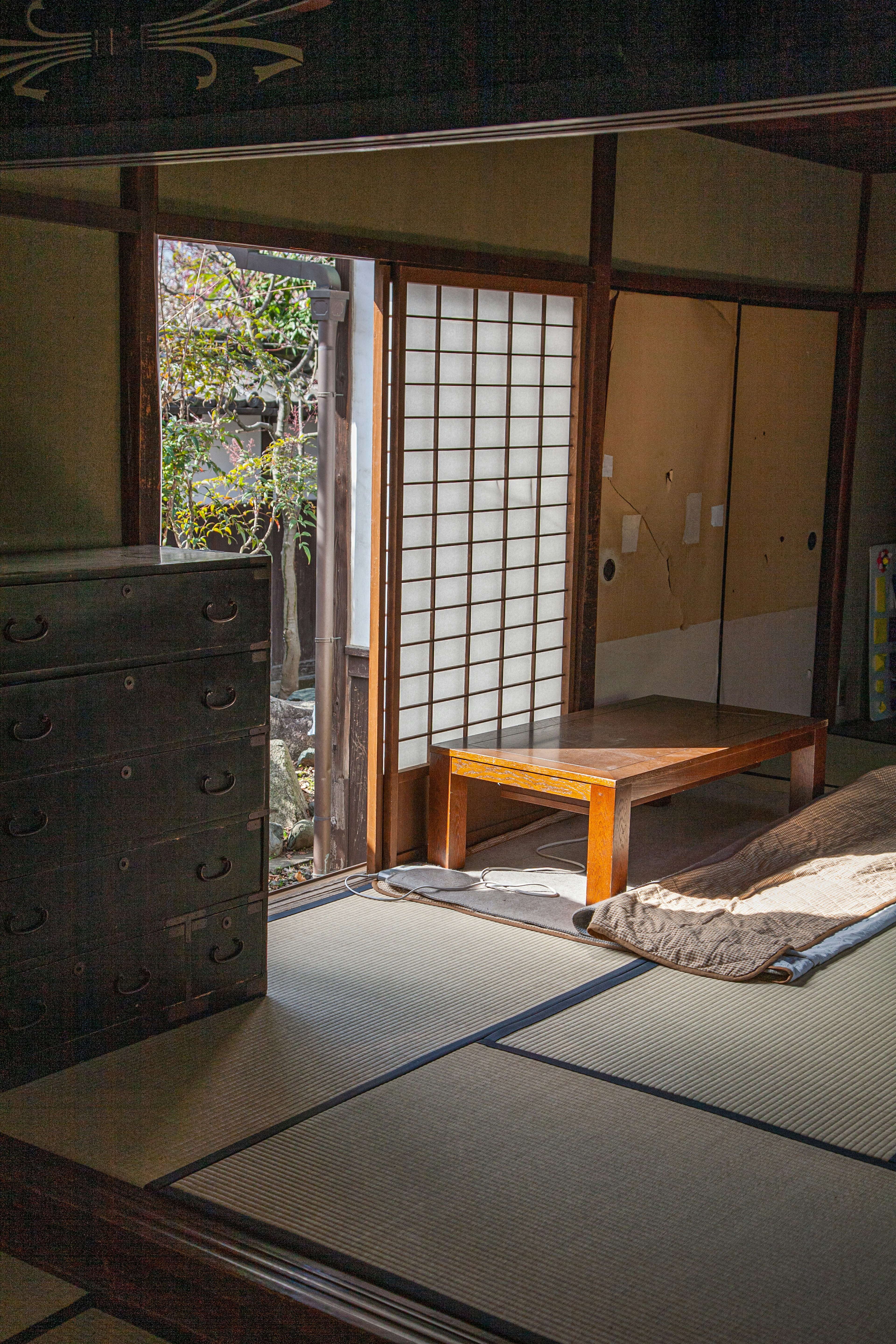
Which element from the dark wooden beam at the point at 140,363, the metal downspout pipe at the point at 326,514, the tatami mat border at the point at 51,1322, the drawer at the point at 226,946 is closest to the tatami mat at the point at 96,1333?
the tatami mat border at the point at 51,1322

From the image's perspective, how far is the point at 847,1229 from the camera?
260cm

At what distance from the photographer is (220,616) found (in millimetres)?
3398

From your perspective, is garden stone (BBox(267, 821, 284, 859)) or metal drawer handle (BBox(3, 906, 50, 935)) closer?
metal drawer handle (BBox(3, 906, 50, 935))

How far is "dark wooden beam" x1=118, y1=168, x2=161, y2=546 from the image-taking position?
3.58m

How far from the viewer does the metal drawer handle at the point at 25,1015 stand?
300 centimetres

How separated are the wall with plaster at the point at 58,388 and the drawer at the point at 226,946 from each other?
1018 mm

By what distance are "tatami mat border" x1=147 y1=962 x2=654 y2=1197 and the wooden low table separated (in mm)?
503

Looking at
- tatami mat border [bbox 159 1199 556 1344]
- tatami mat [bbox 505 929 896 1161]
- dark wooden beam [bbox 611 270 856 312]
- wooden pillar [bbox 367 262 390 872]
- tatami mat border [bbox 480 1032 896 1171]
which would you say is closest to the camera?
tatami mat border [bbox 159 1199 556 1344]

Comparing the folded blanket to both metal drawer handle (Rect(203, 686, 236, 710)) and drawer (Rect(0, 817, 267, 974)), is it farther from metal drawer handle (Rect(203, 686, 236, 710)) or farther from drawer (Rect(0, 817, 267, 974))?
metal drawer handle (Rect(203, 686, 236, 710))

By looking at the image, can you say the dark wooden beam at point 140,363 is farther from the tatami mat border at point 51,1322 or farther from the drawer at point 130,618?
the tatami mat border at point 51,1322

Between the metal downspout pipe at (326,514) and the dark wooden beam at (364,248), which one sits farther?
the metal downspout pipe at (326,514)

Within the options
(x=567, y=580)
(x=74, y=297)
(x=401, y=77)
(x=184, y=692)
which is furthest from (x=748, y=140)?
(x=401, y=77)

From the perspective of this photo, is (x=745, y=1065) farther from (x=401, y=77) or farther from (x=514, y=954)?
(x=401, y=77)

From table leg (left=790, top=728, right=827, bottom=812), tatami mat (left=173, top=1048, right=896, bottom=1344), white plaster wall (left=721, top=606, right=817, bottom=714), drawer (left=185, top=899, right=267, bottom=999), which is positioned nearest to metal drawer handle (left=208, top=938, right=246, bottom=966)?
drawer (left=185, top=899, right=267, bottom=999)
